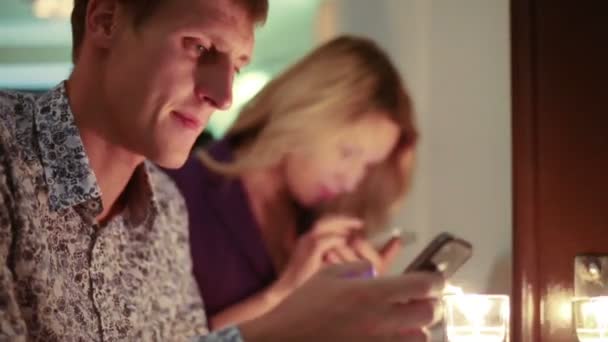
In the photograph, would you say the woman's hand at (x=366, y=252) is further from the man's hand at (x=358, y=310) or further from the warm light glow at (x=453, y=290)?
the man's hand at (x=358, y=310)

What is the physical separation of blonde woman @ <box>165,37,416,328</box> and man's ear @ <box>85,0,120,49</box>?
28cm

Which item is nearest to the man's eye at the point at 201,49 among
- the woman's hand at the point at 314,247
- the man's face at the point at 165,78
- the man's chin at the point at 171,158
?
the man's face at the point at 165,78

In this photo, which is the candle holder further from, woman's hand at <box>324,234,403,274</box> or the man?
the man

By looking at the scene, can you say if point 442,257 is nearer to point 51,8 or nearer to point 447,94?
point 447,94

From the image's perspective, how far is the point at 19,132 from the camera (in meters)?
0.80

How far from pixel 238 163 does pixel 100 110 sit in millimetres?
288

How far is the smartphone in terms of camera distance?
0.70 meters

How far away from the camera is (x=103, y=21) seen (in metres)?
0.81

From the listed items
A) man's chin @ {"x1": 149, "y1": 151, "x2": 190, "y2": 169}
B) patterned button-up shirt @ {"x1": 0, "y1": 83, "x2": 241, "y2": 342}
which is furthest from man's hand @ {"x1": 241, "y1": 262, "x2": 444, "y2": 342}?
man's chin @ {"x1": 149, "y1": 151, "x2": 190, "y2": 169}

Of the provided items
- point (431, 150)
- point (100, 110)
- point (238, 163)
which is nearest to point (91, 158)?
point (100, 110)

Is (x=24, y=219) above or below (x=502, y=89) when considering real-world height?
below

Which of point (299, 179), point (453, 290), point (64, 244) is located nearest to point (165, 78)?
point (64, 244)

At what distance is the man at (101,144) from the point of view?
762 millimetres

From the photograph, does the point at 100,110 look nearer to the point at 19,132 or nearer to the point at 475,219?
the point at 19,132
